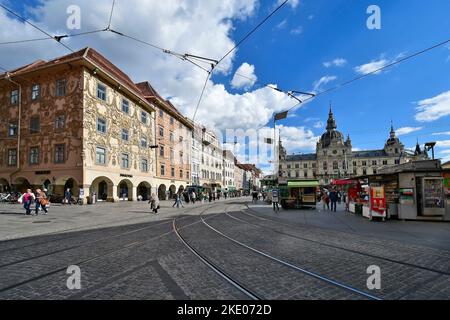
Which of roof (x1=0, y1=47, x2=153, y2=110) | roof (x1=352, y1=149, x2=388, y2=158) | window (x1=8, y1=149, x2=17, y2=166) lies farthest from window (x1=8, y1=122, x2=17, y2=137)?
roof (x1=352, y1=149, x2=388, y2=158)

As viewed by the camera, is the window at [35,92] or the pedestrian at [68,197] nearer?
the pedestrian at [68,197]

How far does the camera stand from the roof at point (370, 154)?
111562mm

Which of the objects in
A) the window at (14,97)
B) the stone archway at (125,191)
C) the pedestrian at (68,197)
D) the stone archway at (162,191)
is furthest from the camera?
the stone archway at (162,191)

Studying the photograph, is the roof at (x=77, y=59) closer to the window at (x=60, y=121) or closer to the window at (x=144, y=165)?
the window at (x=60, y=121)

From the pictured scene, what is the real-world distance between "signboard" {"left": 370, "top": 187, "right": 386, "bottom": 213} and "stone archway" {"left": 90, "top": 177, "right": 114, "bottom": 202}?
995 inches

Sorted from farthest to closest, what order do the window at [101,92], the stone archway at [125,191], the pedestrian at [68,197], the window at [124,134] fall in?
the stone archway at [125,191] → the window at [124,134] → the window at [101,92] → the pedestrian at [68,197]

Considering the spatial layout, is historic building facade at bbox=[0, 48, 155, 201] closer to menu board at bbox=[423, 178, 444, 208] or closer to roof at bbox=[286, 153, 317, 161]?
menu board at bbox=[423, 178, 444, 208]

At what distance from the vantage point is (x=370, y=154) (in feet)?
374

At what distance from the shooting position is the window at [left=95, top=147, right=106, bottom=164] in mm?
25859

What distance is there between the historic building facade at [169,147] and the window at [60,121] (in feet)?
45.5

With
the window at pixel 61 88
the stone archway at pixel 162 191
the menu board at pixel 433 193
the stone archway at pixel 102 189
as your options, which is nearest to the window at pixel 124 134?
the stone archway at pixel 102 189

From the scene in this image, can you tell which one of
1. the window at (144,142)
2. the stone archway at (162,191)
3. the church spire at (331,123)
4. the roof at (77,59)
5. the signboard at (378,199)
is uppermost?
the church spire at (331,123)
